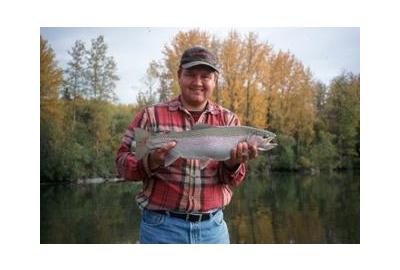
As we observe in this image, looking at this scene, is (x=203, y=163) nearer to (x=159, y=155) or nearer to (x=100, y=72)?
(x=159, y=155)

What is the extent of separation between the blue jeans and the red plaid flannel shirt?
65 millimetres

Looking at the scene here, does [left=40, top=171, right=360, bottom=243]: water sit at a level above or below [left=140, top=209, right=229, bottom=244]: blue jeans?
below

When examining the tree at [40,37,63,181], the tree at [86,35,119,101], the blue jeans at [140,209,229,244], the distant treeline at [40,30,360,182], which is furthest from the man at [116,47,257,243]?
the tree at [40,37,63,181]

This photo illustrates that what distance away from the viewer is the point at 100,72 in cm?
652

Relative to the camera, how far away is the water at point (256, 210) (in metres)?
6.04

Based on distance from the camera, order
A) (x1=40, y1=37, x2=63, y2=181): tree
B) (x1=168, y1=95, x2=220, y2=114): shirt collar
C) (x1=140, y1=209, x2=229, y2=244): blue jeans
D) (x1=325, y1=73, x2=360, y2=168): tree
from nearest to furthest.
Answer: (x1=140, y1=209, x2=229, y2=244): blue jeans
(x1=168, y1=95, x2=220, y2=114): shirt collar
(x1=325, y1=73, x2=360, y2=168): tree
(x1=40, y1=37, x2=63, y2=181): tree

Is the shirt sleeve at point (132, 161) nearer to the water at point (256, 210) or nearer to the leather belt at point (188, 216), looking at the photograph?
the leather belt at point (188, 216)

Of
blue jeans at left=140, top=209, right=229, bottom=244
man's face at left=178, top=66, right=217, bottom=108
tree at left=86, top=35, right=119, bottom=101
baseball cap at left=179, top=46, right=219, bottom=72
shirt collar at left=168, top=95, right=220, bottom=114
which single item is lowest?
blue jeans at left=140, top=209, right=229, bottom=244

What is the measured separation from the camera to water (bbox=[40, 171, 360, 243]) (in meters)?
6.04

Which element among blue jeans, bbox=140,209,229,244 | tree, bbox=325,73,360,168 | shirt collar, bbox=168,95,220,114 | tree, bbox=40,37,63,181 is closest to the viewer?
blue jeans, bbox=140,209,229,244

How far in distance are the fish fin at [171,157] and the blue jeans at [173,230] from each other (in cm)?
30

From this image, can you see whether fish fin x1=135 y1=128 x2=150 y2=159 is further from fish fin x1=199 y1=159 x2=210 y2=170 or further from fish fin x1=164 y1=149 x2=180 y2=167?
fish fin x1=199 y1=159 x2=210 y2=170
